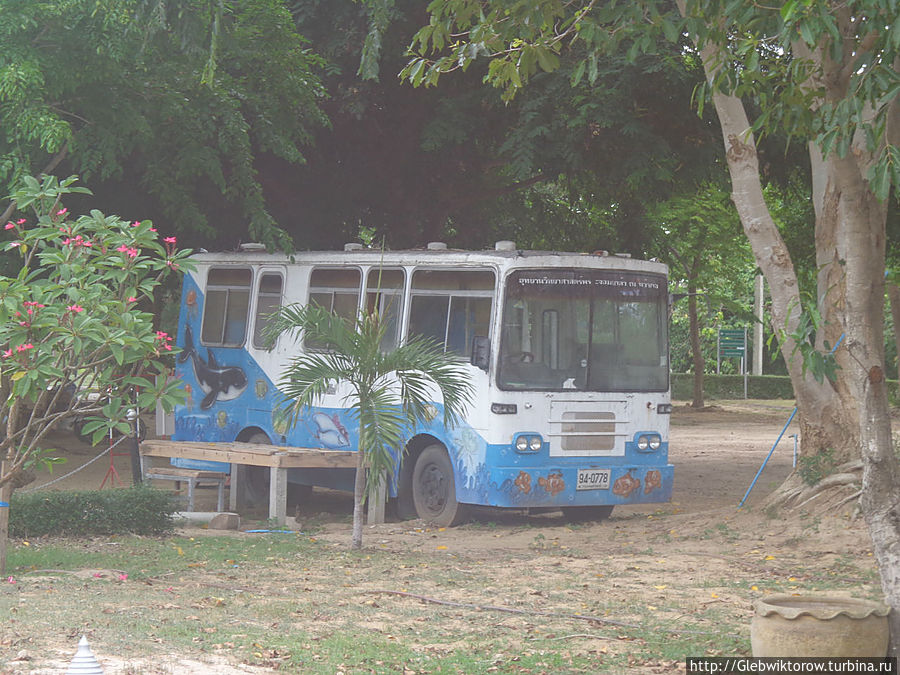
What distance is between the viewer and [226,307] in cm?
1620

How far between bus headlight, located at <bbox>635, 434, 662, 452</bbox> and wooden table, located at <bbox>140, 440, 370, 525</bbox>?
2791 mm

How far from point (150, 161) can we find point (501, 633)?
9519 millimetres

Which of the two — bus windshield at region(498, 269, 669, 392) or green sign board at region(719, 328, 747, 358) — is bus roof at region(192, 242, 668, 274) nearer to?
bus windshield at region(498, 269, 669, 392)

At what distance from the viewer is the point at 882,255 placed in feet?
40.8

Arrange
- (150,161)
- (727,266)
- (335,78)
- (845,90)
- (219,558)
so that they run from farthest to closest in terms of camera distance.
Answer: (727,266)
(335,78)
(150,161)
(219,558)
(845,90)

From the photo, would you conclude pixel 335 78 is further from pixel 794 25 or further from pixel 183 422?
pixel 794 25

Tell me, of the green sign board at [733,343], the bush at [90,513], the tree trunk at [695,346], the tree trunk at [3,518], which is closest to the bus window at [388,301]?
the bush at [90,513]

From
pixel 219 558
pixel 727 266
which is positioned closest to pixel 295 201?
pixel 219 558

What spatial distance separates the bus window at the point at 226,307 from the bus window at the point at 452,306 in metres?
2.94

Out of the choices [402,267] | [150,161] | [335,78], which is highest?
[335,78]

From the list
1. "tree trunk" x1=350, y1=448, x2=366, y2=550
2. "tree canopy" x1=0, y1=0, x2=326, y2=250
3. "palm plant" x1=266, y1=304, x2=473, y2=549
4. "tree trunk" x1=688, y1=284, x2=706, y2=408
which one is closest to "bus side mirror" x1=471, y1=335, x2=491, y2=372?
"palm plant" x1=266, y1=304, x2=473, y2=549

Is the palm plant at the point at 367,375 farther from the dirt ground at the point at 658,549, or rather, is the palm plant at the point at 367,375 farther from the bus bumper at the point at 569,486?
the bus bumper at the point at 569,486

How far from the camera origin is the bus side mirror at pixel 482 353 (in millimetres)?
12969

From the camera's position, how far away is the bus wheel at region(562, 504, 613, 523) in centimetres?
1437
